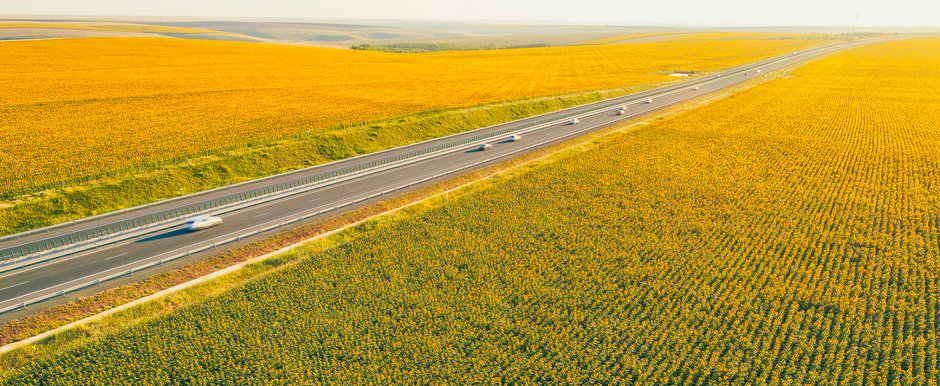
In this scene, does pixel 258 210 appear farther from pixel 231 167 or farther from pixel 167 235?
pixel 231 167

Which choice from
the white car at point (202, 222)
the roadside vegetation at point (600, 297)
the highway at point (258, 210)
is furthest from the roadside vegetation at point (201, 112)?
the roadside vegetation at point (600, 297)

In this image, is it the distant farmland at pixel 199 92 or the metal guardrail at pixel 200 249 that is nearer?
the metal guardrail at pixel 200 249

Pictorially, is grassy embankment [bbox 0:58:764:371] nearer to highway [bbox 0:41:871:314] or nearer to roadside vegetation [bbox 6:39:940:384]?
roadside vegetation [bbox 6:39:940:384]

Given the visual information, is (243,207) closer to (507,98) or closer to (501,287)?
(501,287)

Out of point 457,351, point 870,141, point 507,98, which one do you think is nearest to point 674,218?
point 457,351

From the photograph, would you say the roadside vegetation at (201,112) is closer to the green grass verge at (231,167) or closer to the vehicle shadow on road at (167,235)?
the green grass verge at (231,167)

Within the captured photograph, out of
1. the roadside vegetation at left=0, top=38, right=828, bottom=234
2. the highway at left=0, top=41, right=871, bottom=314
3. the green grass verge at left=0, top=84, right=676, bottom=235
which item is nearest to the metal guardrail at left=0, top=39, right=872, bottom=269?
the highway at left=0, top=41, right=871, bottom=314
